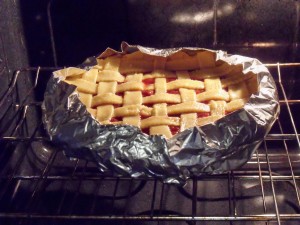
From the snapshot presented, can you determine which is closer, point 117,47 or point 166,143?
point 166,143

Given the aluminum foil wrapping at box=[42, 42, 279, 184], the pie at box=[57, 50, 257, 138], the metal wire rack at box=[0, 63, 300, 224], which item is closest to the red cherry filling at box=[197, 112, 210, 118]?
the pie at box=[57, 50, 257, 138]

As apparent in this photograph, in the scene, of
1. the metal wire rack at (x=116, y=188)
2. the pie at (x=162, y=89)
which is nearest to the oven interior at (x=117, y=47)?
the metal wire rack at (x=116, y=188)

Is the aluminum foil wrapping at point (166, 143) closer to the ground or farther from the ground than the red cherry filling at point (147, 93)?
closer to the ground

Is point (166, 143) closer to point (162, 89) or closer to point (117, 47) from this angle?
point (162, 89)

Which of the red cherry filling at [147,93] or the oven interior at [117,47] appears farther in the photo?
the oven interior at [117,47]

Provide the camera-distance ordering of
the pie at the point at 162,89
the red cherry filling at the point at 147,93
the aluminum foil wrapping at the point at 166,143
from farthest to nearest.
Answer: the red cherry filling at the point at 147,93 < the pie at the point at 162,89 < the aluminum foil wrapping at the point at 166,143

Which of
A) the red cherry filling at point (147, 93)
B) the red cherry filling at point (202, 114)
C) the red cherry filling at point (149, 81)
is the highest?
the red cherry filling at point (149, 81)

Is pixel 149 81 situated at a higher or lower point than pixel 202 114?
higher

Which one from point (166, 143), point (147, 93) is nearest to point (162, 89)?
point (147, 93)

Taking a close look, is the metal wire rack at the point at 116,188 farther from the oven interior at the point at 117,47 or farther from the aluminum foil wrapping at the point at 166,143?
→ the aluminum foil wrapping at the point at 166,143
